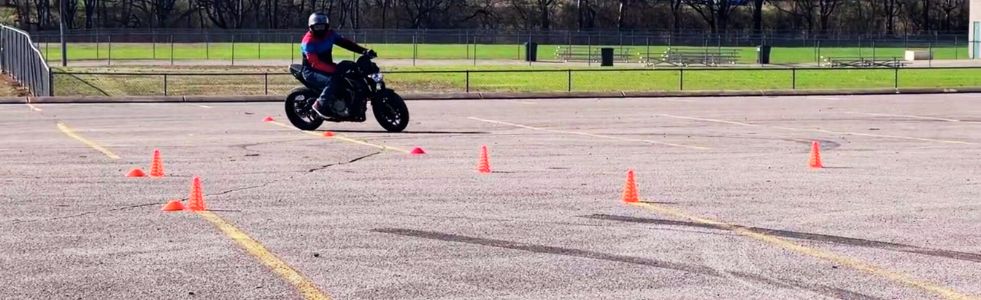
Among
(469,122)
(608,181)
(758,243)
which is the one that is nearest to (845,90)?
(469,122)

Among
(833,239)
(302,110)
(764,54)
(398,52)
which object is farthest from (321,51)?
(398,52)

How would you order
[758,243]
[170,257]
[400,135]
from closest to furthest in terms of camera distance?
[170,257] < [758,243] < [400,135]

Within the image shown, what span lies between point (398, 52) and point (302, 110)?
59.2 m

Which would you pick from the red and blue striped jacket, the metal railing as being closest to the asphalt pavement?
the red and blue striped jacket

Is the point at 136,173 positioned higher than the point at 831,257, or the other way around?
the point at 136,173

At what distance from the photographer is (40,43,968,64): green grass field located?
7200 centimetres

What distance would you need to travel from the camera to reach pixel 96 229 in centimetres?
948

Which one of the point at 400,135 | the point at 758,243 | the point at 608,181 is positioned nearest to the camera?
the point at 758,243

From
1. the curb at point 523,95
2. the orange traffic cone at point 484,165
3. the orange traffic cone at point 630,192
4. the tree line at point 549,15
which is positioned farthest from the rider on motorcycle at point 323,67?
the tree line at point 549,15

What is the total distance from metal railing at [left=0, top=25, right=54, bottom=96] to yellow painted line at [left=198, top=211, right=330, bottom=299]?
80.8 ft

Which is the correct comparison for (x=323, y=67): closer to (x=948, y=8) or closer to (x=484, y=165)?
(x=484, y=165)

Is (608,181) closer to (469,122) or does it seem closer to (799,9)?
(469,122)

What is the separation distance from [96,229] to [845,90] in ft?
102

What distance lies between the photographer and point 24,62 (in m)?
37.6
